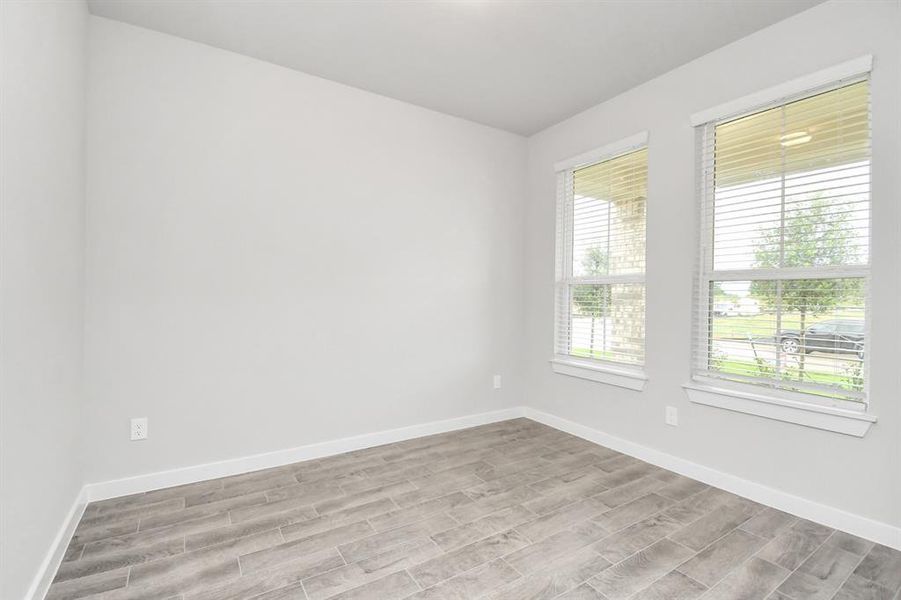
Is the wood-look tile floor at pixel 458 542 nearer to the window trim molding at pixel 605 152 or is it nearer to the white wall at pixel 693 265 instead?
the white wall at pixel 693 265

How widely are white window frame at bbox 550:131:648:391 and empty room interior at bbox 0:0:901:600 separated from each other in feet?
0.12

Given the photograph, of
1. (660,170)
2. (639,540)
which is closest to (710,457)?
(639,540)

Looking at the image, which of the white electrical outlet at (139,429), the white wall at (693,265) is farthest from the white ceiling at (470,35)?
the white electrical outlet at (139,429)

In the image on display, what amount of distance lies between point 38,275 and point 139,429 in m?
1.26

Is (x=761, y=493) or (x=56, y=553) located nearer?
(x=56, y=553)

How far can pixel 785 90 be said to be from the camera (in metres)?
2.40

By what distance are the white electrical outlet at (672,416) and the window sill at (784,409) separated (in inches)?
6.1

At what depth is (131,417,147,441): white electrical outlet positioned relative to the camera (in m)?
2.50

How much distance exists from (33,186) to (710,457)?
3.64m

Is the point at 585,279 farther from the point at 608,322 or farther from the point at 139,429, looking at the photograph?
the point at 139,429

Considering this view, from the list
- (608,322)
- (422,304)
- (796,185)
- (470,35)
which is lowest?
(608,322)

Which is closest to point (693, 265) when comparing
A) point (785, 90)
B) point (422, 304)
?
point (785, 90)

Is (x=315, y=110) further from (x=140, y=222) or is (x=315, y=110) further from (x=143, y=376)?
(x=143, y=376)

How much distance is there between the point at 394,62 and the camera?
2896 millimetres
